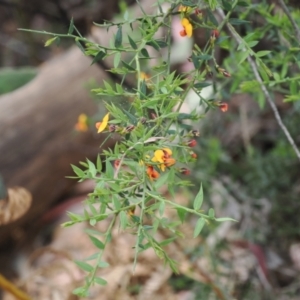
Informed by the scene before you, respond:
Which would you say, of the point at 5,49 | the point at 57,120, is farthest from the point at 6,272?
the point at 5,49

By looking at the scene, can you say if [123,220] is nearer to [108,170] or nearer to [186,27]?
[108,170]

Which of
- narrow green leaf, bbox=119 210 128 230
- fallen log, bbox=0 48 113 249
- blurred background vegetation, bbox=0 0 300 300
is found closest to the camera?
narrow green leaf, bbox=119 210 128 230

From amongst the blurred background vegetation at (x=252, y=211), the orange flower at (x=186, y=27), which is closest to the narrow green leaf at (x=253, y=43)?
the orange flower at (x=186, y=27)

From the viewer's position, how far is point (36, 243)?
1.58m

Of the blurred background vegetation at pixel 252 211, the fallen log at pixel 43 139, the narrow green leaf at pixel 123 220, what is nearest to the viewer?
the narrow green leaf at pixel 123 220

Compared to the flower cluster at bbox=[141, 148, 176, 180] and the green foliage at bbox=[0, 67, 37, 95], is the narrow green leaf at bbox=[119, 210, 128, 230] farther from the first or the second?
the green foliage at bbox=[0, 67, 37, 95]

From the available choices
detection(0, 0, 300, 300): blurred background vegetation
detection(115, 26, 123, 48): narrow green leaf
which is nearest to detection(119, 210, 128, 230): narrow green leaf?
detection(115, 26, 123, 48): narrow green leaf

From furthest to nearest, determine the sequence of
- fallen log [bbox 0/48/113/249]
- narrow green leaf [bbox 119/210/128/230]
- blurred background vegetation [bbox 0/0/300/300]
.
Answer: fallen log [bbox 0/48/113/249] → blurred background vegetation [bbox 0/0/300/300] → narrow green leaf [bbox 119/210/128/230]

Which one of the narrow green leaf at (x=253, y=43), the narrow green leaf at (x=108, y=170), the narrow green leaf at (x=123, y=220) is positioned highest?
the narrow green leaf at (x=253, y=43)

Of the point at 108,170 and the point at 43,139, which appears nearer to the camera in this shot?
the point at 108,170

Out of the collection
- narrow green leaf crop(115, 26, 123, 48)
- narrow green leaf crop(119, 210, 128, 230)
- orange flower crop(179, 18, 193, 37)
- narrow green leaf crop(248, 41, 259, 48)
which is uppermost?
narrow green leaf crop(115, 26, 123, 48)

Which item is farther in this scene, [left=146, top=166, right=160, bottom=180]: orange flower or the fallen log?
the fallen log

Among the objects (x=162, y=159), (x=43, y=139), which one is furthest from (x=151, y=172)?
(x=43, y=139)

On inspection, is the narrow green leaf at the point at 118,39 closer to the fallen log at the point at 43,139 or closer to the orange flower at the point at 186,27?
the orange flower at the point at 186,27
